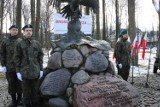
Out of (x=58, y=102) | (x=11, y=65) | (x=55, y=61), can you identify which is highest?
(x=55, y=61)

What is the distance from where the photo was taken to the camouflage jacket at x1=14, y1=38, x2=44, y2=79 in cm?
592

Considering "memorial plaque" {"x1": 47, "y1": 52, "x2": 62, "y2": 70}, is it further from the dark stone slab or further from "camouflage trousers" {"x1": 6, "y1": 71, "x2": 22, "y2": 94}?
"camouflage trousers" {"x1": 6, "y1": 71, "x2": 22, "y2": 94}

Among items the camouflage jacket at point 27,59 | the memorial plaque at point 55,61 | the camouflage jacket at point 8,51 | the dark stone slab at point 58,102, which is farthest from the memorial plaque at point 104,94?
the camouflage jacket at point 8,51

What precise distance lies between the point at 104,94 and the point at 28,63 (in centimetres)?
164

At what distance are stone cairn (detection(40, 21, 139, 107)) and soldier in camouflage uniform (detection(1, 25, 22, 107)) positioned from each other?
0.96 metres

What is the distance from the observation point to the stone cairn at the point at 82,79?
17.9 ft

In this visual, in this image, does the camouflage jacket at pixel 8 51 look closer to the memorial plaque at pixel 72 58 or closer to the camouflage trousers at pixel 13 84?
the camouflage trousers at pixel 13 84

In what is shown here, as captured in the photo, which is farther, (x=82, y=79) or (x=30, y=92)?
(x=30, y=92)

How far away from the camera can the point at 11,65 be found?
22.3ft

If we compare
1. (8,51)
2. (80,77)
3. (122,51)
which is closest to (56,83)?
(80,77)

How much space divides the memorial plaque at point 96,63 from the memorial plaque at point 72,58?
171mm

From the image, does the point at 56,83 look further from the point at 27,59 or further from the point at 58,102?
the point at 27,59

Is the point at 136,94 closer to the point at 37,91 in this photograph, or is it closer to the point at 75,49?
the point at 75,49

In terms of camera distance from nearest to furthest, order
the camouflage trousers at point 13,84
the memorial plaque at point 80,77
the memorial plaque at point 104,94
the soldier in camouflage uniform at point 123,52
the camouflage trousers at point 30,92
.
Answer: the memorial plaque at point 104,94 < the memorial plaque at point 80,77 < the camouflage trousers at point 30,92 < the camouflage trousers at point 13,84 < the soldier in camouflage uniform at point 123,52
